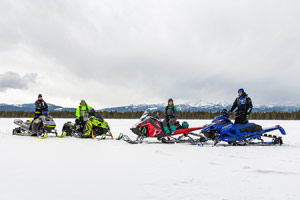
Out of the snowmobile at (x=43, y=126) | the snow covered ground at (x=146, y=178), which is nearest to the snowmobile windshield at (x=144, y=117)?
the snow covered ground at (x=146, y=178)

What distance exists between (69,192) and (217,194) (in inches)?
71.3

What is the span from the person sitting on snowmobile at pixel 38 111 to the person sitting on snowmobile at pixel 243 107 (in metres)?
8.09

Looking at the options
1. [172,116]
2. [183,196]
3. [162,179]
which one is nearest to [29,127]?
[172,116]

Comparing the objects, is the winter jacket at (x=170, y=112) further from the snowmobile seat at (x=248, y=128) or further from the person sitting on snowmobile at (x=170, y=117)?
the snowmobile seat at (x=248, y=128)

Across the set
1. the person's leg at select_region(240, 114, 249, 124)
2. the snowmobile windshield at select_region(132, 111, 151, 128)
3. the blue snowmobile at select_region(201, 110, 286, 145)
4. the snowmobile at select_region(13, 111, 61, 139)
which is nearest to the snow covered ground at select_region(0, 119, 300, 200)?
the blue snowmobile at select_region(201, 110, 286, 145)

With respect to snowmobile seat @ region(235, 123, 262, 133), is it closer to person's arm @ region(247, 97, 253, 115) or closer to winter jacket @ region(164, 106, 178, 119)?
person's arm @ region(247, 97, 253, 115)

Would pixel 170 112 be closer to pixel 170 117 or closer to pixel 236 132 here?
pixel 170 117

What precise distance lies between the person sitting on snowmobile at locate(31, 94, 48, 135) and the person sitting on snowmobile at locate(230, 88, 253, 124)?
26.6 ft

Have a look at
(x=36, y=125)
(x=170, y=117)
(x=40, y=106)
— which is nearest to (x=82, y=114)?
(x=40, y=106)

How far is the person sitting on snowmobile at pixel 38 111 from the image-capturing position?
33.3ft

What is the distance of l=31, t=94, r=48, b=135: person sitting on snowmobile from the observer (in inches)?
399

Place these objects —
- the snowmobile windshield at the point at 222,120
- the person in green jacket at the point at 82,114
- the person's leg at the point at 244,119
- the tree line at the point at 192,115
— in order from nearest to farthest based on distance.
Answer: the snowmobile windshield at the point at 222,120 < the person's leg at the point at 244,119 < the person in green jacket at the point at 82,114 < the tree line at the point at 192,115

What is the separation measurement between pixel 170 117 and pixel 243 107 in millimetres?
2605

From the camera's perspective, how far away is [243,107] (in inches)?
323
